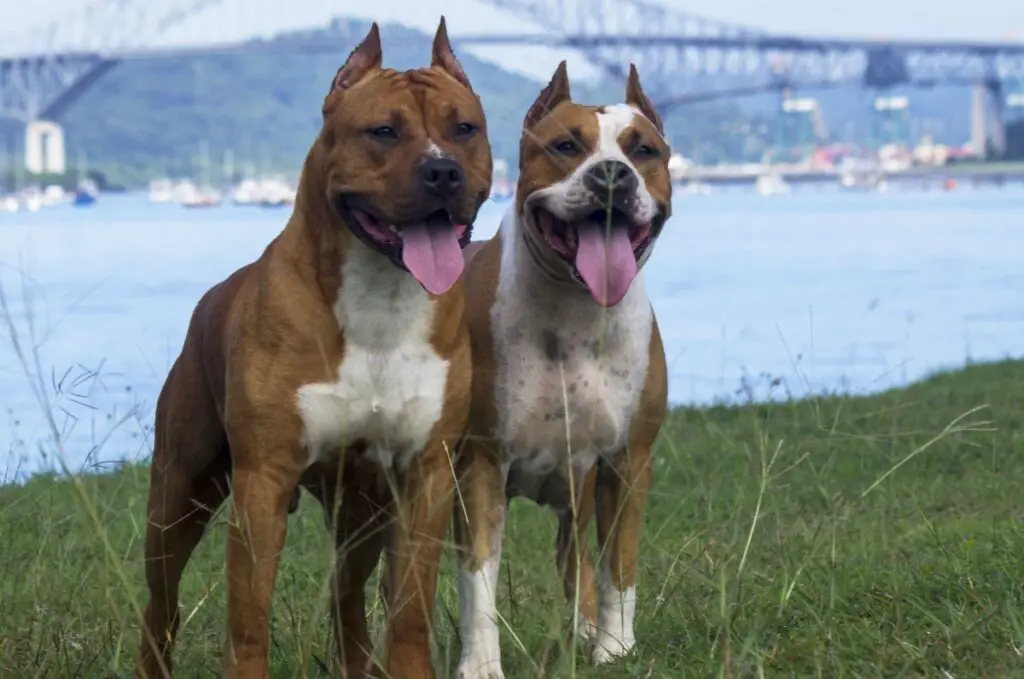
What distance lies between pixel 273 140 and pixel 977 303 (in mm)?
68214

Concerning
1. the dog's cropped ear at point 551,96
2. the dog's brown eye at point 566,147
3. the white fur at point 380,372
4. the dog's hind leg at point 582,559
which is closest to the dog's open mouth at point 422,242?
the white fur at point 380,372

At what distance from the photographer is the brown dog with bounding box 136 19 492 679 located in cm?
419

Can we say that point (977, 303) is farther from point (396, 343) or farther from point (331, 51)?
point (331, 51)

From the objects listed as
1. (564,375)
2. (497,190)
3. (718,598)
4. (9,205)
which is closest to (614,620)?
(718,598)

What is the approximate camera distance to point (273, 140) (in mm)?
92625

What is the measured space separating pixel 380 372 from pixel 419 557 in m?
0.43

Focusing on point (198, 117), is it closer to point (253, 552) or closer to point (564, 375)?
point (564, 375)

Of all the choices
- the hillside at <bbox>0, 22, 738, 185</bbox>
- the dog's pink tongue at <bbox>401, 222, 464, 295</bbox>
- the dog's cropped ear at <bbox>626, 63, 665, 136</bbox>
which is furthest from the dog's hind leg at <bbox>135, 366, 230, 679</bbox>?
the hillside at <bbox>0, 22, 738, 185</bbox>

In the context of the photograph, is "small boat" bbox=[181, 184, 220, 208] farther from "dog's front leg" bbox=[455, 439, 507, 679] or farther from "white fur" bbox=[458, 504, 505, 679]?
"white fur" bbox=[458, 504, 505, 679]

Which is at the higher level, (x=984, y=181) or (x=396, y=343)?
(x=396, y=343)

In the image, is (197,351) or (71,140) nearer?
(197,351)

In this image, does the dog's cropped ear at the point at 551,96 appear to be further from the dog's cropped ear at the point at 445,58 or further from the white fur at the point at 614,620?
the white fur at the point at 614,620

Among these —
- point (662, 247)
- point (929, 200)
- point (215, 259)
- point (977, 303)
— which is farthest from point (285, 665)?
point (929, 200)

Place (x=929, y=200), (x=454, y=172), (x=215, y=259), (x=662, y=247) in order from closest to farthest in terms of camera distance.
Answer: (x=454, y=172)
(x=215, y=259)
(x=662, y=247)
(x=929, y=200)
